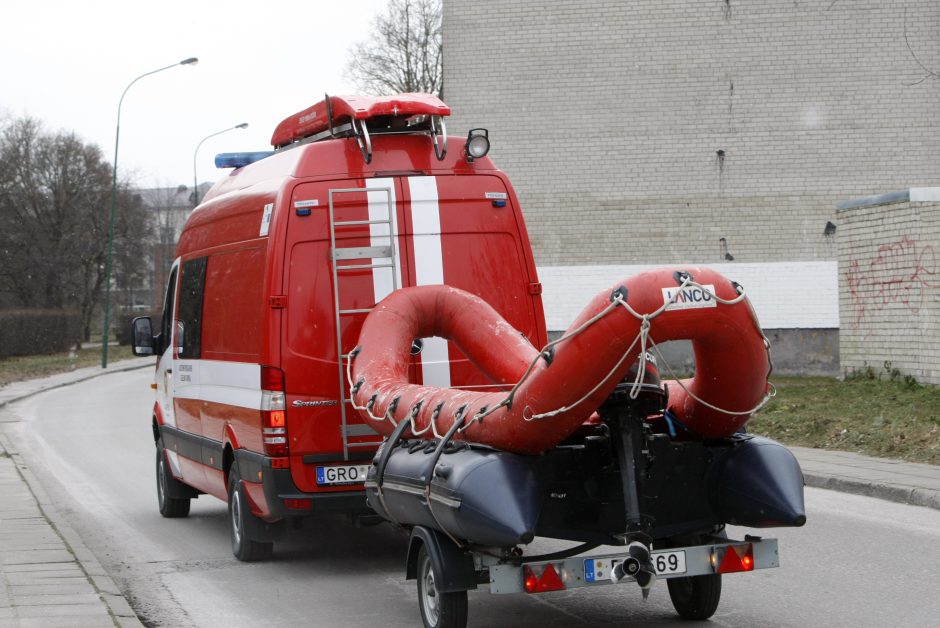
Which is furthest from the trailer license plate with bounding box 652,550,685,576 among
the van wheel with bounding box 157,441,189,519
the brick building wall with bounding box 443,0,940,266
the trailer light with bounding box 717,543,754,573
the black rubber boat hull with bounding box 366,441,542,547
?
the brick building wall with bounding box 443,0,940,266

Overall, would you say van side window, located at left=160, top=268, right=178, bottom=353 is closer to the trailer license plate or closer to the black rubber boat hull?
the black rubber boat hull

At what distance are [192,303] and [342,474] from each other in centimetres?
283

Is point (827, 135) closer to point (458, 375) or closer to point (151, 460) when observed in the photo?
point (151, 460)

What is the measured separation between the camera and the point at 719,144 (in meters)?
30.0

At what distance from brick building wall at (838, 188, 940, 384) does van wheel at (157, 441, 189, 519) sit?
1194cm

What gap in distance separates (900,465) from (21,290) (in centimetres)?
5952

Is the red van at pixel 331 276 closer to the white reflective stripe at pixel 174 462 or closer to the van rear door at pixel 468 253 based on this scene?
the van rear door at pixel 468 253

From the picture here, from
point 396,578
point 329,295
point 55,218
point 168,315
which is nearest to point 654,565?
point 396,578

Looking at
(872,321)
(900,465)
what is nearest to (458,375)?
(900,465)

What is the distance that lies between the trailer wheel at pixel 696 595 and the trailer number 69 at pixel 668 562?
0.78m

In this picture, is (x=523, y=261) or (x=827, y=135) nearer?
(x=523, y=261)

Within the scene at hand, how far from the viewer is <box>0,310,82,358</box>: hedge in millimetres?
52219

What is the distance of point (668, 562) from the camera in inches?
238

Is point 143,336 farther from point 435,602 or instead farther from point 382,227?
point 435,602
